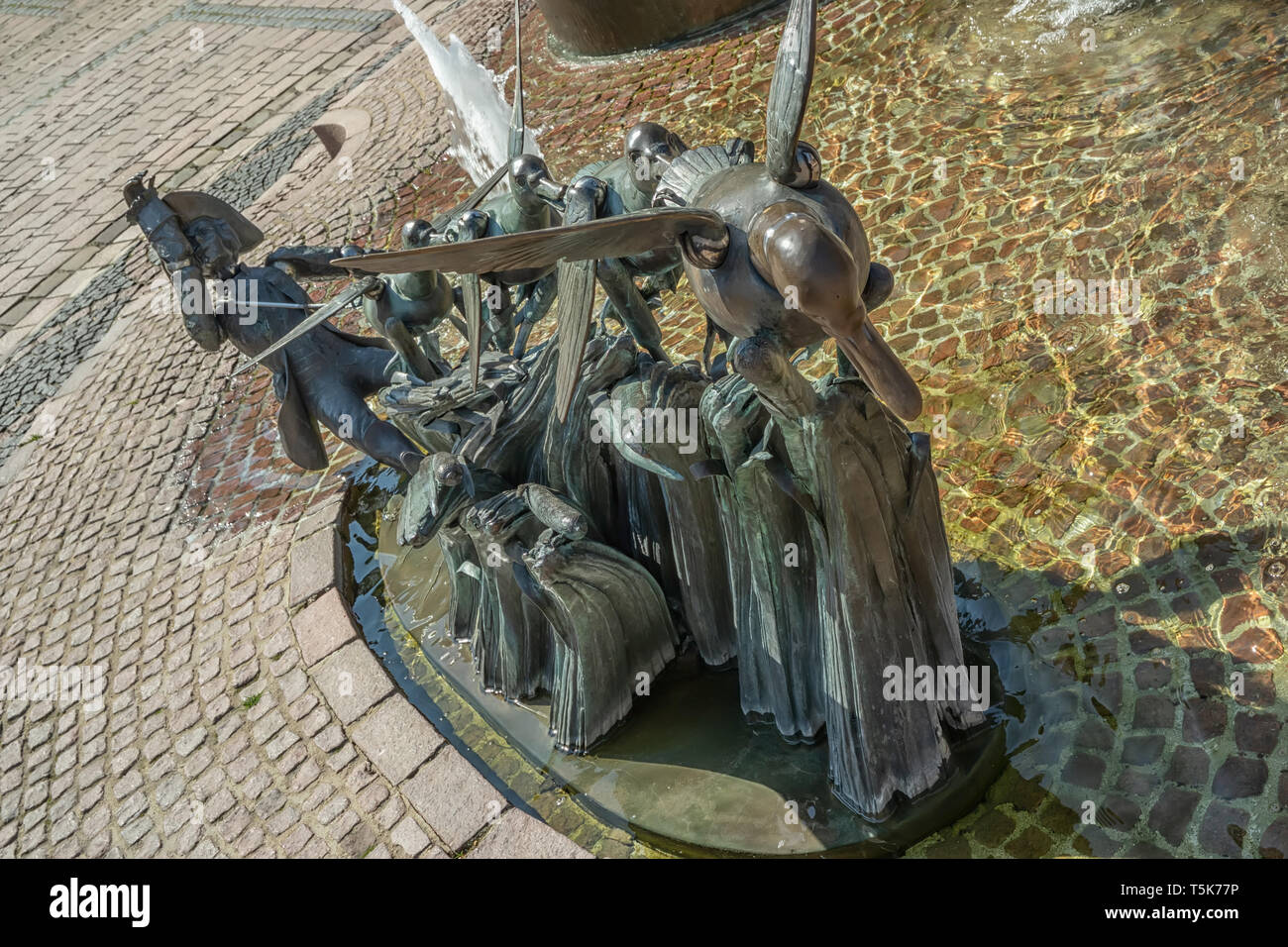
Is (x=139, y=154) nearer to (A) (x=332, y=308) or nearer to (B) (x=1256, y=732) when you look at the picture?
(A) (x=332, y=308)

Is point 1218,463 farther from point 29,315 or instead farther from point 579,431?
point 29,315

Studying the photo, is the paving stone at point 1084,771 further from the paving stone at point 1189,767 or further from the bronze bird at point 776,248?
the bronze bird at point 776,248

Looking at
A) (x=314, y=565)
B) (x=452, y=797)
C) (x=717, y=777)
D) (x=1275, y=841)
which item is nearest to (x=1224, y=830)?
(x=1275, y=841)

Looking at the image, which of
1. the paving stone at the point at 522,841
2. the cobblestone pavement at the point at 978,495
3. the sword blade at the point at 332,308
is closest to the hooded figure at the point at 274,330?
the sword blade at the point at 332,308

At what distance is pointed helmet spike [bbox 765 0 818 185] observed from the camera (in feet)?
9.87

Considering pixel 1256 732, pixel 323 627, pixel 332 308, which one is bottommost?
pixel 1256 732

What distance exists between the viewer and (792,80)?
3.06 m

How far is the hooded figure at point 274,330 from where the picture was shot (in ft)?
17.0

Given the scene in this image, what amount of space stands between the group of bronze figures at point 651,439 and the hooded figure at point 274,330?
0.02 m

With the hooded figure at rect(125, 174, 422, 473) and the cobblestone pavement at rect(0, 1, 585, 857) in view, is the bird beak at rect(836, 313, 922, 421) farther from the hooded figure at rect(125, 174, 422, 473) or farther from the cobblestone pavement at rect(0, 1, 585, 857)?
the hooded figure at rect(125, 174, 422, 473)

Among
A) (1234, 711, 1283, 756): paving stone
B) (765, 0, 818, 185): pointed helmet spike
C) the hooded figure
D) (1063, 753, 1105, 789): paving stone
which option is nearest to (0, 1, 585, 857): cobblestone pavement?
the hooded figure

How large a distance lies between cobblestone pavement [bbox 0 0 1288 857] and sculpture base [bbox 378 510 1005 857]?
14 cm

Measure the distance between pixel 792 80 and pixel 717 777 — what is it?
2750mm

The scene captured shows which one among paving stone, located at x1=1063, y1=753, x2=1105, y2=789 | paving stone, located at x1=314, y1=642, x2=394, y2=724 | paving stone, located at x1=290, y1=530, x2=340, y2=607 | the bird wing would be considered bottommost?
paving stone, located at x1=1063, y1=753, x2=1105, y2=789
